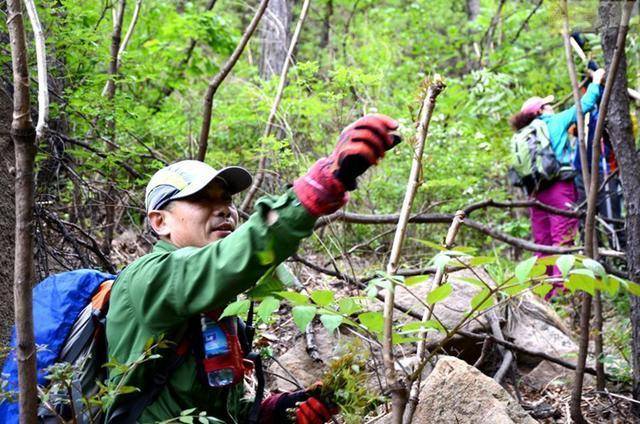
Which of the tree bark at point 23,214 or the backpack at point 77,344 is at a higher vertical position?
the tree bark at point 23,214

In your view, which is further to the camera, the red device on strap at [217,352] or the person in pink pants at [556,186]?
the person in pink pants at [556,186]

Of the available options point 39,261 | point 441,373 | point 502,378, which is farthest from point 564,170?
point 39,261

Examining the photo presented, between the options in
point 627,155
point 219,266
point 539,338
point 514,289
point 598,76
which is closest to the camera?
point 219,266

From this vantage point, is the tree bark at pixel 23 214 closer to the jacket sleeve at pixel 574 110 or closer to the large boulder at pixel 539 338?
the large boulder at pixel 539 338

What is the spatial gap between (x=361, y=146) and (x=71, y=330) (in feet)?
4.24

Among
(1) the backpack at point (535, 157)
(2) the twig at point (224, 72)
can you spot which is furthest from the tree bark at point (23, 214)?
(1) the backpack at point (535, 157)

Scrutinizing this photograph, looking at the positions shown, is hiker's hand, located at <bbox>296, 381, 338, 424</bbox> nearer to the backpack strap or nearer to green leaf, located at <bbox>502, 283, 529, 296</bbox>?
the backpack strap

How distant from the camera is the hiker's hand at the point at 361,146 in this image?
1877mm

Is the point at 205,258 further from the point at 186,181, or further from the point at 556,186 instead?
the point at 556,186

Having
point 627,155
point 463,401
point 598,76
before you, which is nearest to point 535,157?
point 598,76

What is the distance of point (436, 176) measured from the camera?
779 cm

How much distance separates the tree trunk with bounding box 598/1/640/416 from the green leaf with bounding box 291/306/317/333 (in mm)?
2997

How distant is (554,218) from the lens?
24.8 ft

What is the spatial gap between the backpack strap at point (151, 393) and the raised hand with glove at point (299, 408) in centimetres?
62
